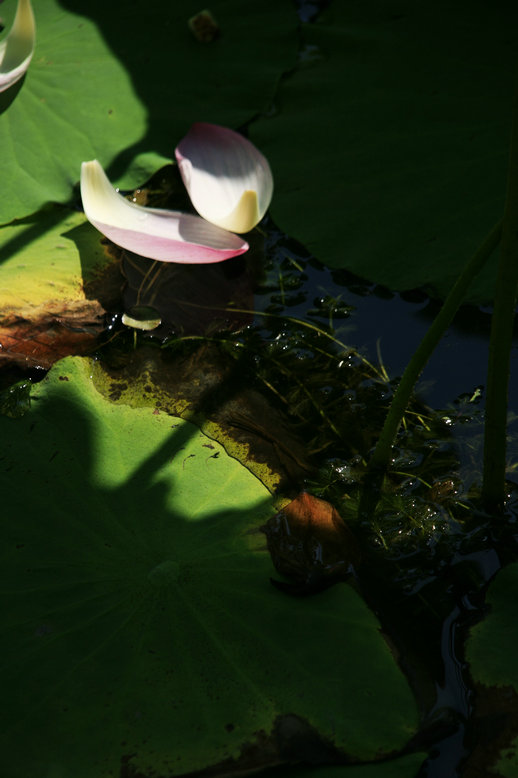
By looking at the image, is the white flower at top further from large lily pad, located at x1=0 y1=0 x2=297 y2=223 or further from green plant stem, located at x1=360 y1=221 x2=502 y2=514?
green plant stem, located at x1=360 y1=221 x2=502 y2=514

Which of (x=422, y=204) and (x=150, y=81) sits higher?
(x=150, y=81)

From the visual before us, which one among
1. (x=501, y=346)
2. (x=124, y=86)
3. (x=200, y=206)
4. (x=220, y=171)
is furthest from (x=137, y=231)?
(x=501, y=346)

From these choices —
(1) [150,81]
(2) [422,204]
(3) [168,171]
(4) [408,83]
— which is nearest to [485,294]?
(2) [422,204]

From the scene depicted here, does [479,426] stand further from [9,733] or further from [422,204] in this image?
[9,733]

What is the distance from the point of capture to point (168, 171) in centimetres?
181

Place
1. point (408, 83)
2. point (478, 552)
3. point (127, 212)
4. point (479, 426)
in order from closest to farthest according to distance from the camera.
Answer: point (478, 552) → point (479, 426) → point (127, 212) → point (408, 83)

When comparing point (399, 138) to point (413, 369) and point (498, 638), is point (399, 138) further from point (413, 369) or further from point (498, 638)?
point (498, 638)

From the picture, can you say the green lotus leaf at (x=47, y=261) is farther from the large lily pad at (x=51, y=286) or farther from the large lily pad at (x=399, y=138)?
the large lily pad at (x=399, y=138)

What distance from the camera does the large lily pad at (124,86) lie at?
5.42 feet

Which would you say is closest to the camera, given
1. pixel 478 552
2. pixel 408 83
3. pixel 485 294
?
pixel 478 552

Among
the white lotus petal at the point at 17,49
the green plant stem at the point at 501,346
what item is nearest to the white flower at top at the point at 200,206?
the white lotus petal at the point at 17,49

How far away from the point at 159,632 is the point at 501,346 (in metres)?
0.63

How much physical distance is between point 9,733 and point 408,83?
1.69 m

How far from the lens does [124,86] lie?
1.78 m
